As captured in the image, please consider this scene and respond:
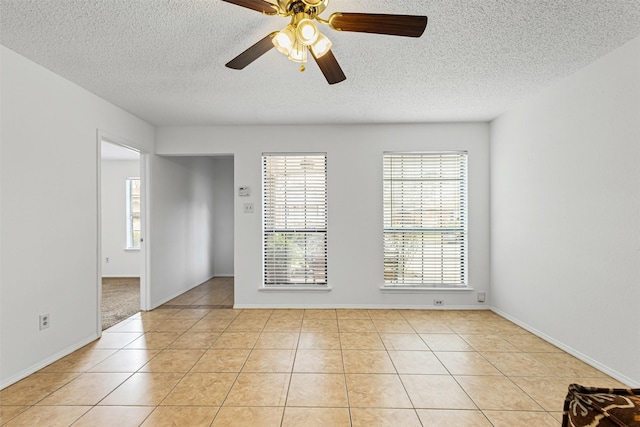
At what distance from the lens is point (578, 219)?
112 inches

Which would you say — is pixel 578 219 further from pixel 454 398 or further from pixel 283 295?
pixel 283 295

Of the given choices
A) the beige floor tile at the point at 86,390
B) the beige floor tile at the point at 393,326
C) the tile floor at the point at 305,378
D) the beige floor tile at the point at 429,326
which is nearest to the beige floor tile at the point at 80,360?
the tile floor at the point at 305,378

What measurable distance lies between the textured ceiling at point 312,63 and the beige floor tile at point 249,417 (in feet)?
8.20

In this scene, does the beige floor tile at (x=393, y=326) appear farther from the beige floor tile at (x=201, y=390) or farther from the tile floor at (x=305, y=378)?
the beige floor tile at (x=201, y=390)

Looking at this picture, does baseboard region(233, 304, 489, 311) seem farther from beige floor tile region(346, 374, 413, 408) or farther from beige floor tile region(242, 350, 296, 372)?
beige floor tile region(346, 374, 413, 408)

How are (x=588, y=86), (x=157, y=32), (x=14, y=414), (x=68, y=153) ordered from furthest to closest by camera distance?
(x=68, y=153) < (x=588, y=86) < (x=157, y=32) < (x=14, y=414)

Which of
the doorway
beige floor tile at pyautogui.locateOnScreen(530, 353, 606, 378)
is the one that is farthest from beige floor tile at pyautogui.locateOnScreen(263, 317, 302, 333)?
the doorway

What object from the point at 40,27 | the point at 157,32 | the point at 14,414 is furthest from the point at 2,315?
the point at 157,32

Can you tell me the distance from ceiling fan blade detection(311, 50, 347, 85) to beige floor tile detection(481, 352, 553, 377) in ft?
8.60

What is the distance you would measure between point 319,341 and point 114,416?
1.76m

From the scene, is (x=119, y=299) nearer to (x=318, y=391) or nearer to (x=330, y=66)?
(x=318, y=391)

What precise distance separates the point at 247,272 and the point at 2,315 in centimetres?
247

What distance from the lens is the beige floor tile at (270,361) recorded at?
8.73 feet

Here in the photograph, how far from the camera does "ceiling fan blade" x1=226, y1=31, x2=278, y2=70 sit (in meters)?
1.87
